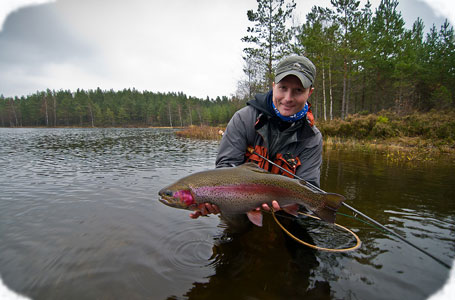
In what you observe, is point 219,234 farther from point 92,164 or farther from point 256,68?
point 256,68

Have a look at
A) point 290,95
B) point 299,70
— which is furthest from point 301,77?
point 290,95

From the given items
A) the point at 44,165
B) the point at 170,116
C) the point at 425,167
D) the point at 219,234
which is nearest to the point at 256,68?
Result: the point at 425,167

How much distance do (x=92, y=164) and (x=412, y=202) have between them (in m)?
12.9

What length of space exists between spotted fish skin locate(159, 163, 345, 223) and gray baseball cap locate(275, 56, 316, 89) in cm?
134

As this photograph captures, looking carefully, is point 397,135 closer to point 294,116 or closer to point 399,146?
point 399,146

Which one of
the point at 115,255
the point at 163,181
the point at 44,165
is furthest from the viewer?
the point at 44,165

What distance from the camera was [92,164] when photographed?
11289 mm

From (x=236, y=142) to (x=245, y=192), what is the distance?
1.07m

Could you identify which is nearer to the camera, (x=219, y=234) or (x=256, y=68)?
(x=219, y=234)

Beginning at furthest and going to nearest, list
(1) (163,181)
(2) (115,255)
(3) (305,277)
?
(1) (163,181) < (2) (115,255) < (3) (305,277)

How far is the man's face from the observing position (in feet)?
9.98

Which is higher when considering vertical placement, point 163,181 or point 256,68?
point 256,68

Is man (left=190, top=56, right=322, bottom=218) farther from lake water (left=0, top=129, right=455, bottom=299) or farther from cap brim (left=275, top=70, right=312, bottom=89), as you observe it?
lake water (left=0, top=129, right=455, bottom=299)

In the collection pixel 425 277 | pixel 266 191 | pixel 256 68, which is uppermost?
pixel 256 68
